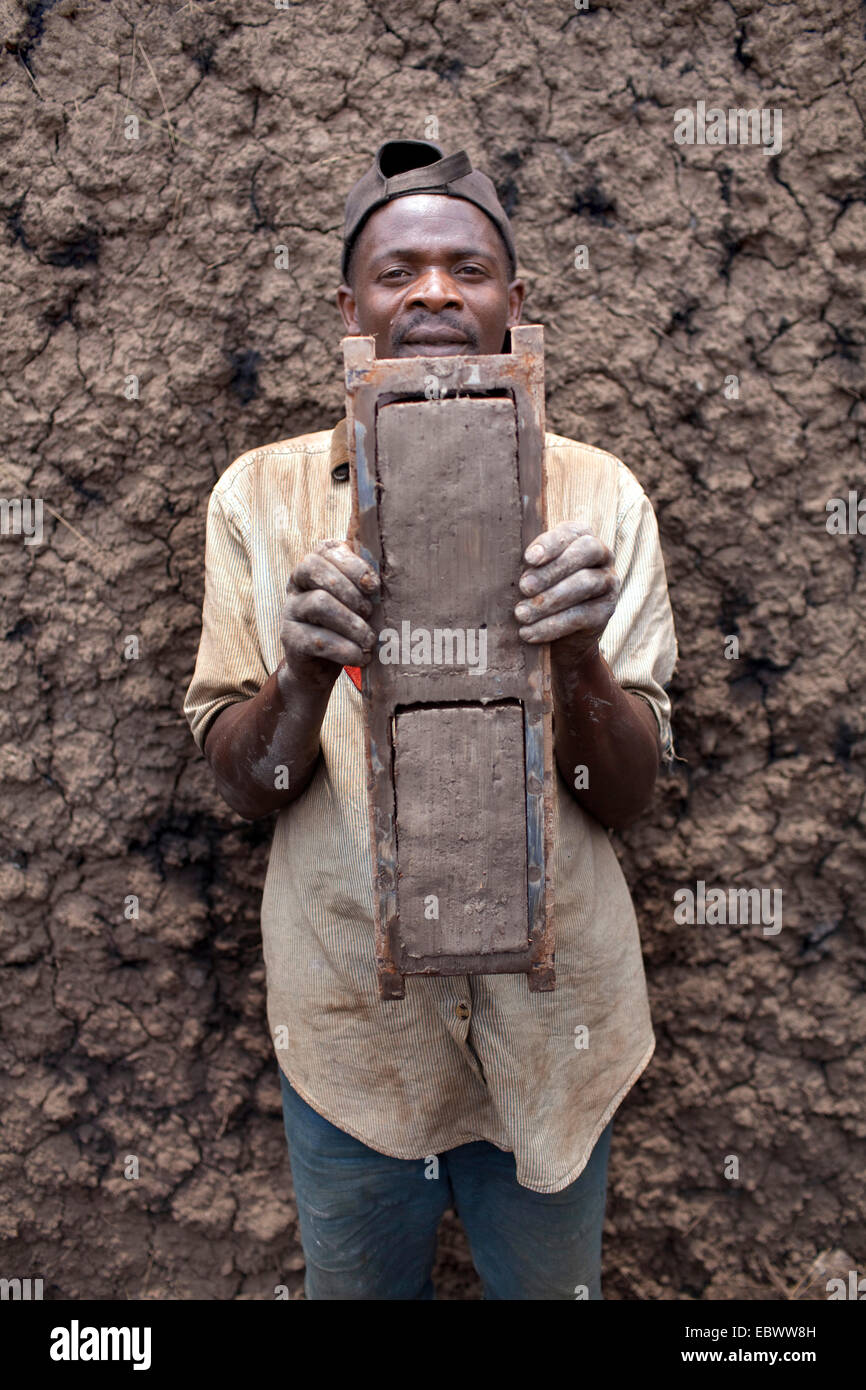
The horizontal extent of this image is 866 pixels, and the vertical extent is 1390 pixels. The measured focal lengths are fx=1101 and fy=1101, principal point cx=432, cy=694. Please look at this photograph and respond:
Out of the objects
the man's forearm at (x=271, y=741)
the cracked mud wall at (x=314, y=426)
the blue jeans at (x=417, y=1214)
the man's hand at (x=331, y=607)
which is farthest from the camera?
the cracked mud wall at (x=314, y=426)

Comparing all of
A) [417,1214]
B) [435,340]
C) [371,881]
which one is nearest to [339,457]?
[435,340]

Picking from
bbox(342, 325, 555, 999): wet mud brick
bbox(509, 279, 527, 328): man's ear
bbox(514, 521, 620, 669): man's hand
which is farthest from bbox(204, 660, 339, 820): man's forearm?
bbox(509, 279, 527, 328): man's ear

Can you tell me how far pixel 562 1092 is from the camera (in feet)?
6.13

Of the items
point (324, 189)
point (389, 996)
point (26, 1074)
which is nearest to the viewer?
point (389, 996)

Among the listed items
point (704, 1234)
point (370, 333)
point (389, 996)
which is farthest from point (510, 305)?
point (704, 1234)

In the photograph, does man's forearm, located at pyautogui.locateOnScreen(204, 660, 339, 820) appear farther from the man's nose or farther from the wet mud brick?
the man's nose

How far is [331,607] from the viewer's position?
4.81 ft

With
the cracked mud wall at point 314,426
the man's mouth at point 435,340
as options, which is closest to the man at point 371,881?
the man's mouth at point 435,340

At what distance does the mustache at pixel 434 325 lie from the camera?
5.61 ft

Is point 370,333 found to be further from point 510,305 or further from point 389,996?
point 389,996

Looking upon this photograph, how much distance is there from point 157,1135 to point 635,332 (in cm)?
214

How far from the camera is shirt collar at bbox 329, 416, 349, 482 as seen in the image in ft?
6.15

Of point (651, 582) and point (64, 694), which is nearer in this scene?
point (651, 582)

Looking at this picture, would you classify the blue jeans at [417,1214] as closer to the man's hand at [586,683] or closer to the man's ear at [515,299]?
the man's hand at [586,683]
